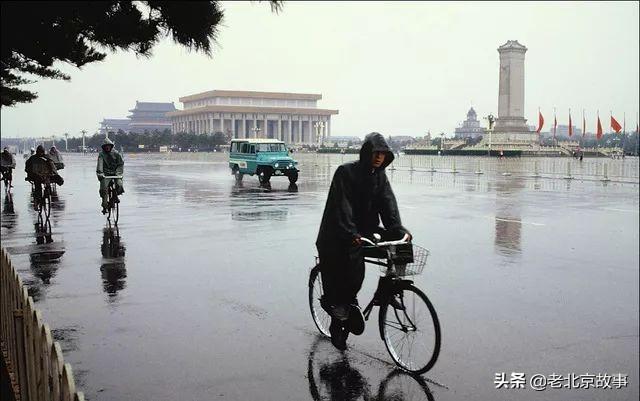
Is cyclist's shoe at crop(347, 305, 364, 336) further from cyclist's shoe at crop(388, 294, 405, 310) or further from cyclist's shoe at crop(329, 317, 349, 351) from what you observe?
cyclist's shoe at crop(388, 294, 405, 310)

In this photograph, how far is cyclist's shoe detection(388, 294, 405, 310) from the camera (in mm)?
4953

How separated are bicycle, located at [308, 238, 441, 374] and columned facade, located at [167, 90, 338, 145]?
429 feet

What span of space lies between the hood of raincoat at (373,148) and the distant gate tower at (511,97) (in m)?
85.0

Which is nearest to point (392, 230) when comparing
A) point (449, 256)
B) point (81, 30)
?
point (81, 30)

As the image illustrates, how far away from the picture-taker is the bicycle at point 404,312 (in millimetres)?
4758

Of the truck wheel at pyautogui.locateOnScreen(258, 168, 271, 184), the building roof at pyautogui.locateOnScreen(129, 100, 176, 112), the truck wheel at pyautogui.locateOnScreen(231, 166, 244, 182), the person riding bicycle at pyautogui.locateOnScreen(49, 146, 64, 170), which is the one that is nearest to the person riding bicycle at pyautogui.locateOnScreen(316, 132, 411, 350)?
the person riding bicycle at pyautogui.locateOnScreen(49, 146, 64, 170)

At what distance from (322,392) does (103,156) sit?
10.3 m

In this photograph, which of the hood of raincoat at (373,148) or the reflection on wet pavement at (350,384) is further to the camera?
the hood of raincoat at (373,148)

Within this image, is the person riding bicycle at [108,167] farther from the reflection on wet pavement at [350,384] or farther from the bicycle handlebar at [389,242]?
the bicycle handlebar at [389,242]

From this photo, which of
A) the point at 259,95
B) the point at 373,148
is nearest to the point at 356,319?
the point at 373,148

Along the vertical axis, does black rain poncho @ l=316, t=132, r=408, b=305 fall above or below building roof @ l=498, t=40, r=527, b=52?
below

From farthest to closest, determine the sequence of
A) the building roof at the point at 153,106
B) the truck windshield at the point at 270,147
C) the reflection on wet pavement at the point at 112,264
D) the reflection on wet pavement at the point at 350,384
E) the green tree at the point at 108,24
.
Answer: the building roof at the point at 153,106 → the truck windshield at the point at 270,147 → the reflection on wet pavement at the point at 112,264 → the reflection on wet pavement at the point at 350,384 → the green tree at the point at 108,24

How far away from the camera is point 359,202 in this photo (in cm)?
510

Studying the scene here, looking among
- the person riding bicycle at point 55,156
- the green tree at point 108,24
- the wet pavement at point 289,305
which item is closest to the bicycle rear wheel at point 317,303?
the wet pavement at point 289,305
